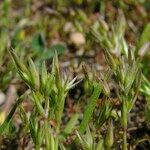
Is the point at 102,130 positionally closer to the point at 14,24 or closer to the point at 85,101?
the point at 85,101

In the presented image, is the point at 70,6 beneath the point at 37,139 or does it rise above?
beneath

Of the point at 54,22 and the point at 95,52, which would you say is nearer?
the point at 95,52

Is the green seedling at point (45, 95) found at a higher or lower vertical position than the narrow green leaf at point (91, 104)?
higher

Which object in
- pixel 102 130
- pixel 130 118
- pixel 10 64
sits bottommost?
pixel 130 118

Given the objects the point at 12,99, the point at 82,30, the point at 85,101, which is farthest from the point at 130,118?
the point at 82,30

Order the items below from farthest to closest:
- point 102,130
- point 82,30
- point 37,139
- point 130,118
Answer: point 82,30, point 130,118, point 102,130, point 37,139

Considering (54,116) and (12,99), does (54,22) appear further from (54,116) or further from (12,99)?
(54,116)

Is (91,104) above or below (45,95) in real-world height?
below

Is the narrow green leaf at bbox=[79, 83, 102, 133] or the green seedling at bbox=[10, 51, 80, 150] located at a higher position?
the green seedling at bbox=[10, 51, 80, 150]

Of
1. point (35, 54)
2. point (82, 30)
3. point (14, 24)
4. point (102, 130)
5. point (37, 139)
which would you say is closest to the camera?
point (37, 139)

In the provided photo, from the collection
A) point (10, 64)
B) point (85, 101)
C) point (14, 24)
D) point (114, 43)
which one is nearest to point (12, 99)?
point (10, 64)
